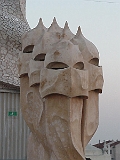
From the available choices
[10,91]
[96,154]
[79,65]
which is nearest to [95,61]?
[79,65]

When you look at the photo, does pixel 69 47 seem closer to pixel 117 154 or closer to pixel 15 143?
pixel 15 143

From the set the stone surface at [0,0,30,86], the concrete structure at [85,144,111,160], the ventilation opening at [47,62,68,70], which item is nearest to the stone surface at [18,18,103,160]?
the ventilation opening at [47,62,68,70]

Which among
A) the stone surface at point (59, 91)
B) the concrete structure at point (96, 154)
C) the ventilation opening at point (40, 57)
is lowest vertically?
the concrete structure at point (96, 154)

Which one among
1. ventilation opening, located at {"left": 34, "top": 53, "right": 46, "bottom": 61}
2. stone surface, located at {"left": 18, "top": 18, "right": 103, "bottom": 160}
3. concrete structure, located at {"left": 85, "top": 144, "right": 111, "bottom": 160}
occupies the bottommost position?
concrete structure, located at {"left": 85, "top": 144, "right": 111, "bottom": 160}

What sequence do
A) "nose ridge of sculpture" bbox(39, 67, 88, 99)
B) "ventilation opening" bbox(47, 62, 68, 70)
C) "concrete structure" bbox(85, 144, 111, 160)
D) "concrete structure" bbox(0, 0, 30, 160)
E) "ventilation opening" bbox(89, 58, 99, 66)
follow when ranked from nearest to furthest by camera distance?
"nose ridge of sculpture" bbox(39, 67, 88, 99), "ventilation opening" bbox(47, 62, 68, 70), "ventilation opening" bbox(89, 58, 99, 66), "concrete structure" bbox(0, 0, 30, 160), "concrete structure" bbox(85, 144, 111, 160)

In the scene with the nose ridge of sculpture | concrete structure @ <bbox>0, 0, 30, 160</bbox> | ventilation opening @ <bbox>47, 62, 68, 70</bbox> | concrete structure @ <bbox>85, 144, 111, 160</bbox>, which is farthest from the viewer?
concrete structure @ <bbox>85, 144, 111, 160</bbox>

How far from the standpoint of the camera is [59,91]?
4.25 meters

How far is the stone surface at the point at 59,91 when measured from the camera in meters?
4.27

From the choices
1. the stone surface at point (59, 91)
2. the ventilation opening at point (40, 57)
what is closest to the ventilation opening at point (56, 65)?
the stone surface at point (59, 91)

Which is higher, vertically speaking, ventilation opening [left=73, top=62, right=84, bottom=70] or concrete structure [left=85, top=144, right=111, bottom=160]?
ventilation opening [left=73, top=62, right=84, bottom=70]

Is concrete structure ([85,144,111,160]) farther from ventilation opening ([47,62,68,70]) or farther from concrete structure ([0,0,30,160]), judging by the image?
ventilation opening ([47,62,68,70])

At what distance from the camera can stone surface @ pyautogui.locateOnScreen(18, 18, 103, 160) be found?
4273 millimetres

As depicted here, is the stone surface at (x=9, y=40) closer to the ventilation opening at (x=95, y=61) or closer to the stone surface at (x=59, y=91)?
the stone surface at (x=59, y=91)

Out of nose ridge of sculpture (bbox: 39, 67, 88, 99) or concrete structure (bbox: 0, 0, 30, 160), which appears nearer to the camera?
nose ridge of sculpture (bbox: 39, 67, 88, 99)
